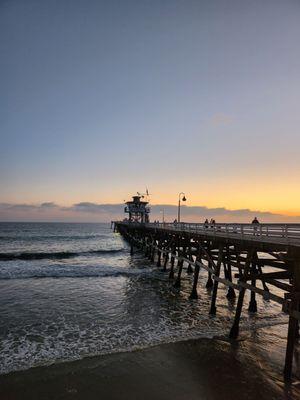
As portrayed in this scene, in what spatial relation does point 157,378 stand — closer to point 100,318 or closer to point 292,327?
point 292,327

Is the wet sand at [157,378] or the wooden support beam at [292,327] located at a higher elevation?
the wooden support beam at [292,327]

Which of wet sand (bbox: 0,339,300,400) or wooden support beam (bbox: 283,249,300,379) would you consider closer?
wet sand (bbox: 0,339,300,400)

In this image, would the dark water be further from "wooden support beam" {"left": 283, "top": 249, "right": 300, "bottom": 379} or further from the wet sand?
"wooden support beam" {"left": 283, "top": 249, "right": 300, "bottom": 379}

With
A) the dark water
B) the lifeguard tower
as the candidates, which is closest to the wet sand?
the dark water

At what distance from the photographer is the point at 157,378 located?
372 inches

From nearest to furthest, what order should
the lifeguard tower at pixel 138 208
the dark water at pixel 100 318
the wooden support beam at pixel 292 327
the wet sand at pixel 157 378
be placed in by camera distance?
the wet sand at pixel 157 378 → the wooden support beam at pixel 292 327 → the dark water at pixel 100 318 → the lifeguard tower at pixel 138 208

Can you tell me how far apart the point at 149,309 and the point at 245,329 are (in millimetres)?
5114

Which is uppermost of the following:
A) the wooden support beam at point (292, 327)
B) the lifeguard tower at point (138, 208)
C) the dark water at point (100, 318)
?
the lifeguard tower at point (138, 208)

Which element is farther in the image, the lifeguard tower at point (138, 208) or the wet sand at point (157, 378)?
the lifeguard tower at point (138, 208)

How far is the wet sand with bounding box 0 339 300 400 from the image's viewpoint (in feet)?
28.2

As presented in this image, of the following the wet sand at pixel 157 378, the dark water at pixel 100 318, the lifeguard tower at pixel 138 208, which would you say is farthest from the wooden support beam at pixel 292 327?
the lifeguard tower at pixel 138 208

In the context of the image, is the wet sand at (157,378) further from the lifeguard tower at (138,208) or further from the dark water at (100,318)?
the lifeguard tower at (138,208)

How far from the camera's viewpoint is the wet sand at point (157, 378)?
28.2 feet

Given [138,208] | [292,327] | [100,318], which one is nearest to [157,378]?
[292,327]
